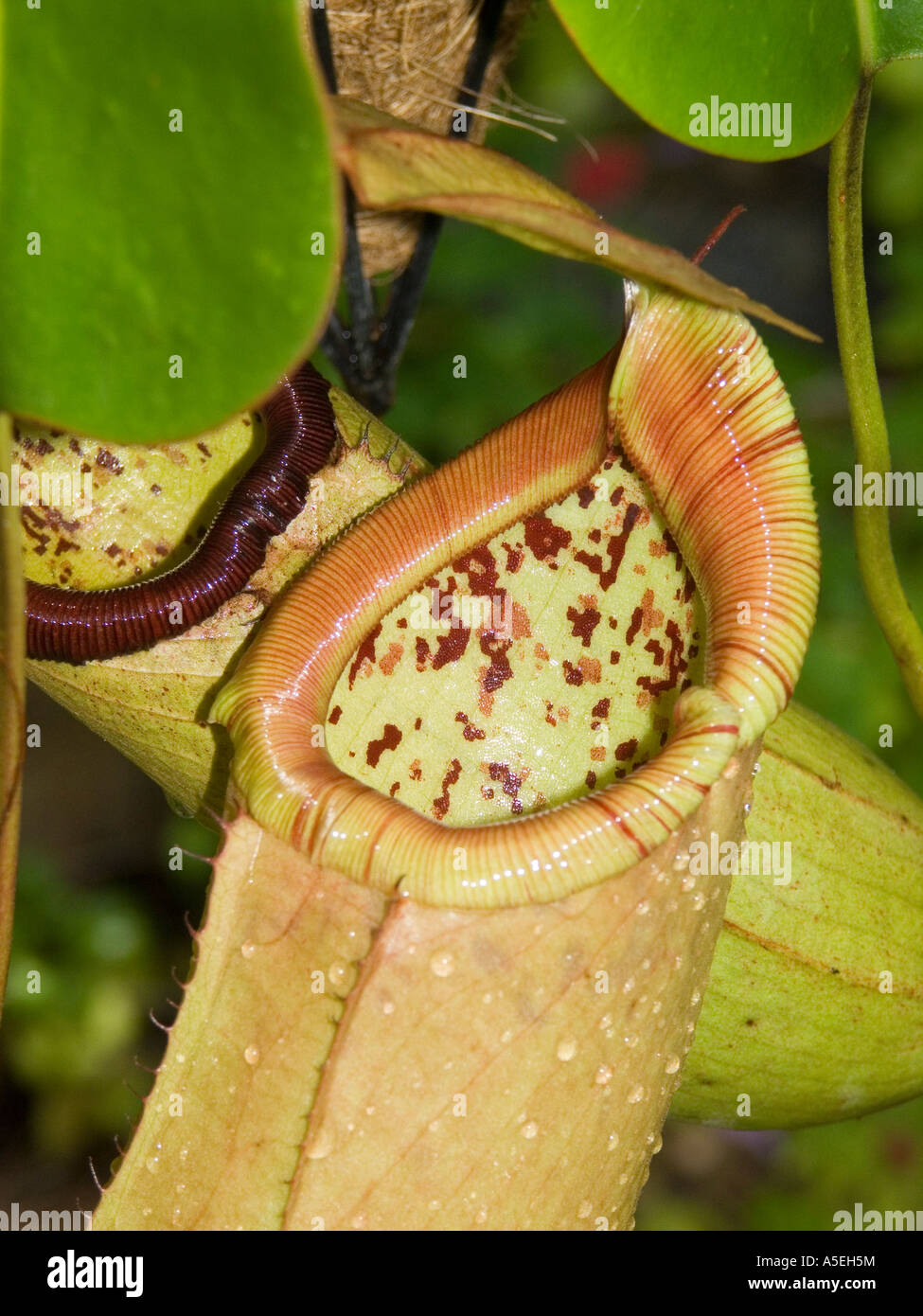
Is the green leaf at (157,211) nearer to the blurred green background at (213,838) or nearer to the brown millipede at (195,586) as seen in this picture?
the brown millipede at (195,586)

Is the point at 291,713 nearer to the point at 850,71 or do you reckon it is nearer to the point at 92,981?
the point at 850,71

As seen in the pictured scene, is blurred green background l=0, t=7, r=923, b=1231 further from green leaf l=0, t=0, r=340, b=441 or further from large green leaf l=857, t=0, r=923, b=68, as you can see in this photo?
green leaf l=0, t=0, r=340, b=441
